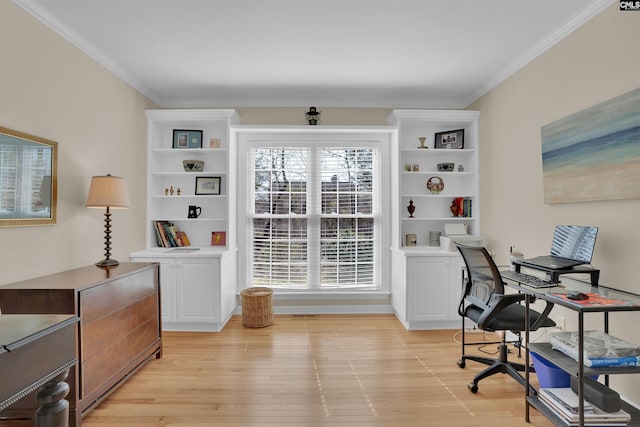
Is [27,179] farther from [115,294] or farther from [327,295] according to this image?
[327,295]

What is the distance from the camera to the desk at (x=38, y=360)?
120 cm

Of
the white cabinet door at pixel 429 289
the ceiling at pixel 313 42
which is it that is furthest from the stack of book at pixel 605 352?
the ceiling at pixel 313 42

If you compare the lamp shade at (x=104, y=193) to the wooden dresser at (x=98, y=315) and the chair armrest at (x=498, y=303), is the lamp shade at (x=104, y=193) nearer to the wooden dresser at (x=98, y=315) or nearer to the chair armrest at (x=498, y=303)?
the wooden dresser at (x=98, y=315)

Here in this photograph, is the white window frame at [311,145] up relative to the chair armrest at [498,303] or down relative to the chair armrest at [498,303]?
up

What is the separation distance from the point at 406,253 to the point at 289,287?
156cm

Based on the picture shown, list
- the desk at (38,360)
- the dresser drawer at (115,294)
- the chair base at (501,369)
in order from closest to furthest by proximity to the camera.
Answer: the desk at (38,360) < the dresser drawer at (115,294) < the chair base at (501,369)

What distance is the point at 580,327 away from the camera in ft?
5.90

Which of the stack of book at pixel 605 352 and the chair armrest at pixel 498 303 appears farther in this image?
the chair armrest at pixel 498 303

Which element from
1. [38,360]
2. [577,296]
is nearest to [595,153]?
[577,296]

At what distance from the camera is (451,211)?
14.7 ft

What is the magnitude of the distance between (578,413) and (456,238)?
7.39ft

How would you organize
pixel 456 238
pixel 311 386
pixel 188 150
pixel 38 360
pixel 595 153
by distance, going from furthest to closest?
pixel 188 150 < pixel 456 238 < pixel 311 386 < pixel 595 153 < pixel 38 360

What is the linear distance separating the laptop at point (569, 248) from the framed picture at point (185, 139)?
3713 millimetres

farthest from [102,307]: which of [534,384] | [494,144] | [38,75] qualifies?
[494,144]
